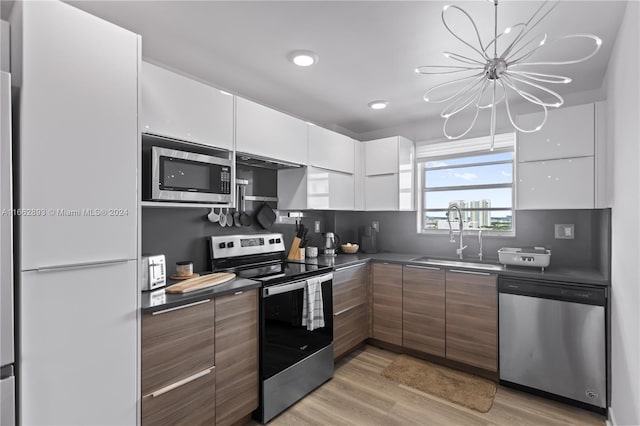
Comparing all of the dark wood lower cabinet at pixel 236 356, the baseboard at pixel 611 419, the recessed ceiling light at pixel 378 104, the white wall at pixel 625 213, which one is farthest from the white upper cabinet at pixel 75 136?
the baseboard at pixel 611 419

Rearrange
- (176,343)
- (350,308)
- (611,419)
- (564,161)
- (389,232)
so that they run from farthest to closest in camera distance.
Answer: (389,232)
(350,308)
(564,161)
(611,419)
(176,343)

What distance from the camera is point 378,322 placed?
3.35 m

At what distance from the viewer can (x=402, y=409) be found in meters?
2.34

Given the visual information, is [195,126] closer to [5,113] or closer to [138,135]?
[138,135]

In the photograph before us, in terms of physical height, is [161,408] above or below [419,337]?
above

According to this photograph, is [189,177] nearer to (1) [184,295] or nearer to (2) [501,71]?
(1) [184,295]

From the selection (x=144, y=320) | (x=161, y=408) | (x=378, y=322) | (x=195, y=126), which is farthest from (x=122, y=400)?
(x=378, y=322)

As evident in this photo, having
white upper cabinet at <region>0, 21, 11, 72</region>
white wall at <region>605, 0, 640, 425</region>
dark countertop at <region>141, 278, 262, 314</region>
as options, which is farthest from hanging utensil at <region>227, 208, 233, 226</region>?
white wall at <region>605, 0, 640, 425</region>

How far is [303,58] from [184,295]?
1.69 meters

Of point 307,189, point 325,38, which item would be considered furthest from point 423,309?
point 325,38

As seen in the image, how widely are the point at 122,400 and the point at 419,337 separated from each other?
2.45m

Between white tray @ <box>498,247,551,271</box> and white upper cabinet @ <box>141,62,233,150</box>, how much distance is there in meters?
2.43

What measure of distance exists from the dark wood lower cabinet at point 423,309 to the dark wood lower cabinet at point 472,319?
7cm

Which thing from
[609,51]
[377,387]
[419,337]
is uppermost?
[609,51]
